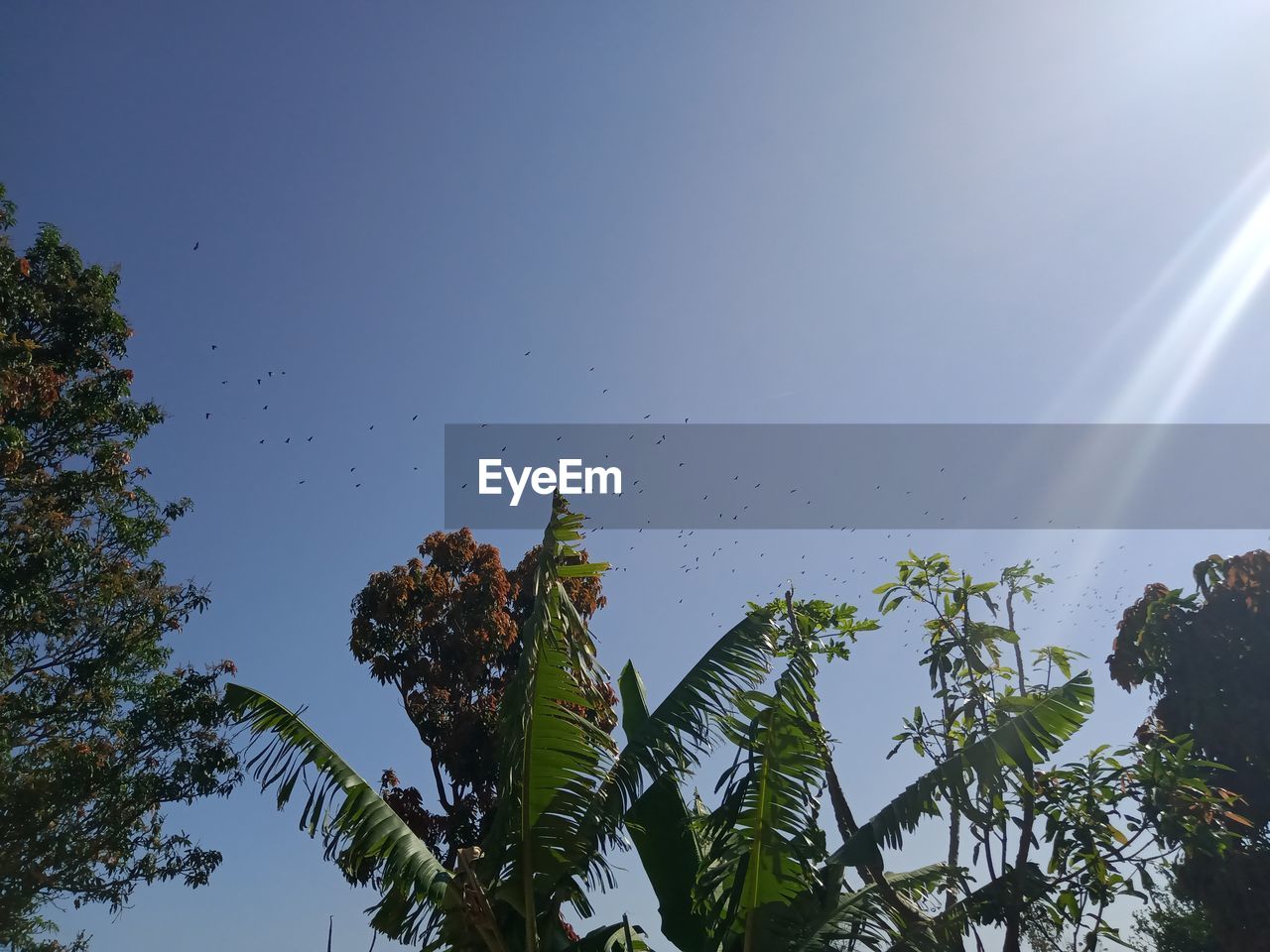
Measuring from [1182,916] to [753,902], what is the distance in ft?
47.5

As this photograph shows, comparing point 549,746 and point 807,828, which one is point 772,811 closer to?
point 807,828

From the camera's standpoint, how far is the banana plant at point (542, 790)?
18.7 ft

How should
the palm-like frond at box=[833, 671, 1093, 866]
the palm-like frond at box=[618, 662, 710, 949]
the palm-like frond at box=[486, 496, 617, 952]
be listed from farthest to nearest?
the palm-like frond at box=[618, 662, 710, 949] → the palm-like frond at box=[486, 496, 617, 952] → the palm-like frond at box=[833, 671, 1093, 866]

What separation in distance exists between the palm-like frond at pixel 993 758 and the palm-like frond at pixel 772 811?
422 millimetres

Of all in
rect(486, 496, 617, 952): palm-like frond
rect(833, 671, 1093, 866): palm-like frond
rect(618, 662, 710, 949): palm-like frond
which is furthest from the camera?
rect(618, 662, 710, 949): palm-like frond

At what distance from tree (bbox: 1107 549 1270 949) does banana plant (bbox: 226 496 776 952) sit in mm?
8970

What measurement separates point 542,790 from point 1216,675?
1165 centimetres

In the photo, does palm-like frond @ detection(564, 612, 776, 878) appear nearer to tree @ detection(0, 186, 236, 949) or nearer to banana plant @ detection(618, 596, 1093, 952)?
banana plant @ detection(618, 596, 1093, 952)

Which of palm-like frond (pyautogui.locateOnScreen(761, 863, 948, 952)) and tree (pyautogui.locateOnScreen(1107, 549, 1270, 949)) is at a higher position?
tree (pyautogui.locateOnScreen(1107, 549, 1270, 949))

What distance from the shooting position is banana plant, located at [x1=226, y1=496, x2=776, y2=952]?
5691 mm

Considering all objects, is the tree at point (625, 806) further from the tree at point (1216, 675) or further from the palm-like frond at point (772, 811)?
the tree at point (1216, 675)

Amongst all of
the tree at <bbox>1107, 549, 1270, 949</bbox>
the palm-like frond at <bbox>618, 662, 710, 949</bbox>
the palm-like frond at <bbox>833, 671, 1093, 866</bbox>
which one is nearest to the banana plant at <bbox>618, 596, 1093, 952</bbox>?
the palm-like frond at <bbox>833, 671, 1093, 866</bbox>

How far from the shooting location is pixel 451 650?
47.4 ft

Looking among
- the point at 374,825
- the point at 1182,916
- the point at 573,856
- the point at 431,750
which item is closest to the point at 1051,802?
the point at 573,856
